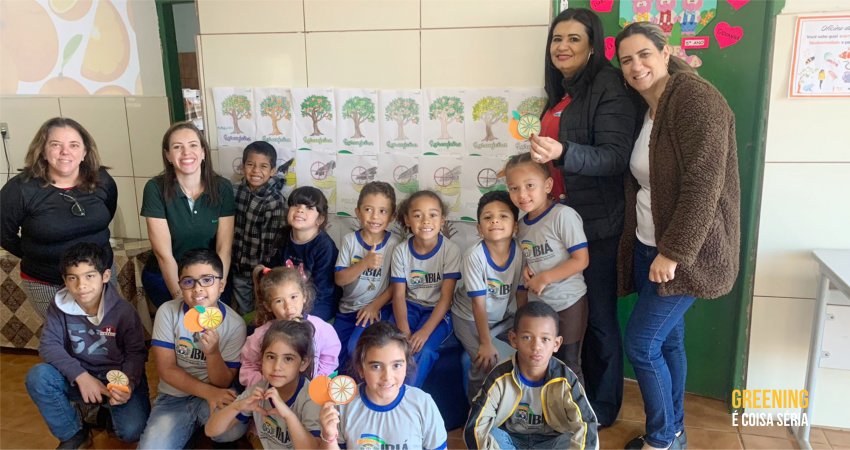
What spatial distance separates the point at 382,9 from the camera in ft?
9.03

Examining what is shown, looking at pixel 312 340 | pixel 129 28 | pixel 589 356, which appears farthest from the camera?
pixel 129 28

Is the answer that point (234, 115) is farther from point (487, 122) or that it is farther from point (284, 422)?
point (284, 422)

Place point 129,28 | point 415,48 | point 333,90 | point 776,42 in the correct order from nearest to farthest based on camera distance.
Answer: point 776,42
point 415,48
point 333,90
point 129,28

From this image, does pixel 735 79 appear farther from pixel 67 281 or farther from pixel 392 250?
pixel 67 281

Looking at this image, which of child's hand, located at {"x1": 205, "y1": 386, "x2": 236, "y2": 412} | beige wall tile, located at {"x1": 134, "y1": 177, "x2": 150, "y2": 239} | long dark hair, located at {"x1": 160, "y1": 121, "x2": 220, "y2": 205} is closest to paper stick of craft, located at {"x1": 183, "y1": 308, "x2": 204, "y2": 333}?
child's hand, located at {"x1": 205, "y1": 386, "x2": 236, "y2": 412}

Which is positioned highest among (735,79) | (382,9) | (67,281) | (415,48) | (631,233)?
(382,9)

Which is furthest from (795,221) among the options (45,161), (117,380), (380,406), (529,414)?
(45,161)

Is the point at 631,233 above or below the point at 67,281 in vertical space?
above

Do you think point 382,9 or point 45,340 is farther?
point 382,9

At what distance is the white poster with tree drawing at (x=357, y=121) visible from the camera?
2.87 metres

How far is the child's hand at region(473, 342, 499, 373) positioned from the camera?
7.95 feet

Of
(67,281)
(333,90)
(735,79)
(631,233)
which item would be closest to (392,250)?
(333,90)

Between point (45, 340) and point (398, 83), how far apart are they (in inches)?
74.0

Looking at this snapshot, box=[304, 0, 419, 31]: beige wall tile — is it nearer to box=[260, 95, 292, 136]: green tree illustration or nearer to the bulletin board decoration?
box=[260, 95, 292, 136]: green tree illustration
